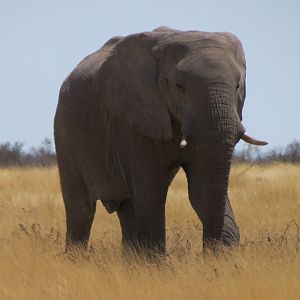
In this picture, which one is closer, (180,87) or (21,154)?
(180,87)

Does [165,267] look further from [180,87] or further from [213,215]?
[180,87]

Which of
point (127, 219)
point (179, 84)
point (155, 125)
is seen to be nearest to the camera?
point (179, 84)

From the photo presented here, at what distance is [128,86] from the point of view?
33.0 feet

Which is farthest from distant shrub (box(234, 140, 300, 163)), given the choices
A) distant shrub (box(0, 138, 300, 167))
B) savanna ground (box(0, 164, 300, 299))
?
savanna ground (box(0, 164, 300, 299))

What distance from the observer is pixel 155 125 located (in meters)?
9.55

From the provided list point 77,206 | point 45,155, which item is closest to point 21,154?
point 45,155

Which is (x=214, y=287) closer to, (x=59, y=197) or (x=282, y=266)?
(x=282, y=266)

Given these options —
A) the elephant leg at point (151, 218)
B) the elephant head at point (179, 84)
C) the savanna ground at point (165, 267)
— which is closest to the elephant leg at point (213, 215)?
the savanna ground at point (165, 267)

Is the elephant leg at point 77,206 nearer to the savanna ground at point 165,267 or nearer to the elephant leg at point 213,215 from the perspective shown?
the savanna ground at point 165,267

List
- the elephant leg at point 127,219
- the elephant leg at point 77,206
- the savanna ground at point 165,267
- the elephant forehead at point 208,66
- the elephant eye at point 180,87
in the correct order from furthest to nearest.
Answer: the elephant leg at point 77,206 → the elephant leg at point 127,219 → the elephant eye at point 180,87 → the elephant forehead at point 208,66 → the savanna ground at point 165,267

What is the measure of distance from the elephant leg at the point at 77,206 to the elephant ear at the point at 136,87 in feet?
4.73

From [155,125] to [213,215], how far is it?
3.34ft

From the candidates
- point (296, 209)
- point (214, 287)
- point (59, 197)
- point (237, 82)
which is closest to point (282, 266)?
point (214, 287)

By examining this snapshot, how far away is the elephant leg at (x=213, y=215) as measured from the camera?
351 inches
